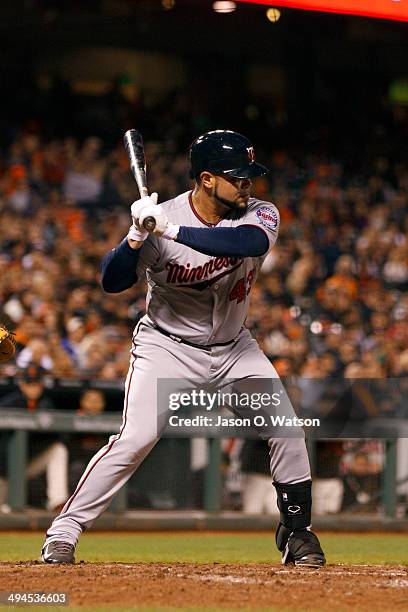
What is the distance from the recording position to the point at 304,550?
16.5ft

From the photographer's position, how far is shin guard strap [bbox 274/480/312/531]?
200 inches

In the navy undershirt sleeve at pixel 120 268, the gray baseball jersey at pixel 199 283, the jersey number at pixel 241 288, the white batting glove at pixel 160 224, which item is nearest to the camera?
the white batting glove at pixel 160 224

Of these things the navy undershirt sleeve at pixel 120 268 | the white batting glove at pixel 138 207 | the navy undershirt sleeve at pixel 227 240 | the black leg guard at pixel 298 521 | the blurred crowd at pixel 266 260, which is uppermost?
the blurred crowd at pixel 266 260

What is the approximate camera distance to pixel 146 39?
17312 mm

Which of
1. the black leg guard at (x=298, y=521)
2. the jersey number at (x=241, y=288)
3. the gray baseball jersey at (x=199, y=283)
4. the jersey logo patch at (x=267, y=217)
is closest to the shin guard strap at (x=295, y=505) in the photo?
the black leg guard at (x=298, y=521)

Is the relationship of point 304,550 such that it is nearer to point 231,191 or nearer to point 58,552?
point 58,552

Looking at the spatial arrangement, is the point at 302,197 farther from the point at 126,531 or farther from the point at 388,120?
the point at 126,531

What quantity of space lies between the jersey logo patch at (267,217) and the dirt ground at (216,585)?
1395mm

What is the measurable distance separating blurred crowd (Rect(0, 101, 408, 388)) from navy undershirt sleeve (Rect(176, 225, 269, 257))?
14.3ft

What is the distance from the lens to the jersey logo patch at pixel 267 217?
5035 millimetres

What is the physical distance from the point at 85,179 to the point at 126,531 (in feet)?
18.1

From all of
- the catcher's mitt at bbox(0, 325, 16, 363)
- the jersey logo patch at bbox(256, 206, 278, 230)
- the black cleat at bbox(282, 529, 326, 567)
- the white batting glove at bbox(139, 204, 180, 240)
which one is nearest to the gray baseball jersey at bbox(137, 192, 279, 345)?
the jersey logo patch at bbox(256, 206, 278, 230)

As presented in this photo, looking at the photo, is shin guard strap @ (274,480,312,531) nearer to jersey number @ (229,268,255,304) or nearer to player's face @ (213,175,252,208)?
jersey number @ (229,268,255,304)

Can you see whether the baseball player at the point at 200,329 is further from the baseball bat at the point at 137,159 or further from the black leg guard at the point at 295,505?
the baseball bat at the point at 137,159
